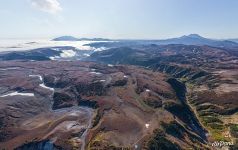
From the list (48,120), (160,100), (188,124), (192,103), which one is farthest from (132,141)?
(192,103)

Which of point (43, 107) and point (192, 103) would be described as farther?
point (192, 103)

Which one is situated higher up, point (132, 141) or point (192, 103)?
point (132, 141)

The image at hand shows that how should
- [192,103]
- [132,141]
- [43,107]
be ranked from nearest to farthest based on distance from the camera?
[132,141] < [43,107] < [192,103]

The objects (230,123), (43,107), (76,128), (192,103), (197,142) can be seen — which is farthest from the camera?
(192,103)

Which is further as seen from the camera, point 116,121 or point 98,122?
point 98,122

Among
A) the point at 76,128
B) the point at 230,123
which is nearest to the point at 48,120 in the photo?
the point at 76,128

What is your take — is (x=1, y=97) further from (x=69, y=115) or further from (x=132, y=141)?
(x=132, y=141)

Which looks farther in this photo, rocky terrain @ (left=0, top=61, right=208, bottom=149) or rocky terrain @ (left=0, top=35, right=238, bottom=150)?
rocky terrain @ (left=0, top=35, right=238, bottom=150)

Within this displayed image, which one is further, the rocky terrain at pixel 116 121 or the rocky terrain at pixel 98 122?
the rocky terrain at pixel 116 121

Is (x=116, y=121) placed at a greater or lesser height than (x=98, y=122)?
greater
